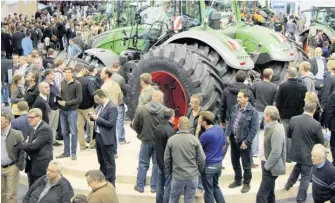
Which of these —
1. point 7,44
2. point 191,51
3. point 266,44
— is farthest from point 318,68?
point 7,44

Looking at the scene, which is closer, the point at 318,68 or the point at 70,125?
the point at 70,125

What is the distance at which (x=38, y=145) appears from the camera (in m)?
8.12

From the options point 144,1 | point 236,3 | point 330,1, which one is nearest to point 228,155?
point 236,3

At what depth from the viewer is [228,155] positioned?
10695 mm

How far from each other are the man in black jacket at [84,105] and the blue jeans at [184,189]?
3.01 meters

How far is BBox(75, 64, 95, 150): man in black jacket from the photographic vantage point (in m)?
10.7

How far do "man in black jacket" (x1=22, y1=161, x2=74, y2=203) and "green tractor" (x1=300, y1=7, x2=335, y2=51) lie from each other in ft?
53.1

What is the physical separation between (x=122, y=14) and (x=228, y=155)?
552 centimetres

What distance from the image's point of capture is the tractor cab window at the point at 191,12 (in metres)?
12.4

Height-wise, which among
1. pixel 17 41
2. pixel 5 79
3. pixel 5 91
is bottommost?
pixel 5 91

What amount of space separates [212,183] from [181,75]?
9.66ft

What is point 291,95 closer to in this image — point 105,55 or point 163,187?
point 163,187

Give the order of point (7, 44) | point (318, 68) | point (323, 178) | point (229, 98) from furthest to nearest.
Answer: point (7, 44), point (318, 68), point (229, 98), point (323, 178)

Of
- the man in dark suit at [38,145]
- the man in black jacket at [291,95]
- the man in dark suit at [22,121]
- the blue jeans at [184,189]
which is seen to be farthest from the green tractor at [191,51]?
the man in dark suit at [38,145]
